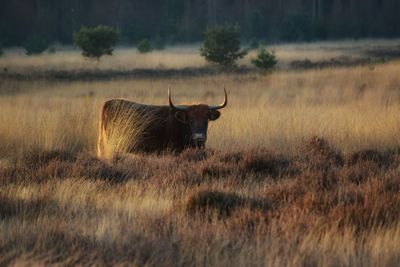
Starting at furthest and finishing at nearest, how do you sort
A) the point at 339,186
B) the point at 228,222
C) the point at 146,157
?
1. the point at 146,157
2. the point at 339,186
3. the point at 228,222

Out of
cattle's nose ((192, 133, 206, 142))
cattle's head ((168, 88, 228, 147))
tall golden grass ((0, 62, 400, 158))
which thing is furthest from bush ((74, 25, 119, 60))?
cattle's nose ((192, 133, 206, 142))

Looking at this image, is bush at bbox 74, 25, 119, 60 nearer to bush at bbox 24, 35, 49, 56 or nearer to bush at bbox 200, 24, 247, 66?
bush at bbox 200, 24, 247, 66

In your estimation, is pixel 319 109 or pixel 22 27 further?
pixel 22 27

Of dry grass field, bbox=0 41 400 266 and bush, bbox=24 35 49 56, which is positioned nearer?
dry grass field, bbox=0 41 400 266

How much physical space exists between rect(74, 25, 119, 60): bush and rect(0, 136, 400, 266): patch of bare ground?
1158 inches

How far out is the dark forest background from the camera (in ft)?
236

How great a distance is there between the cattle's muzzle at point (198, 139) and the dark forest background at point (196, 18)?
60.7 metres

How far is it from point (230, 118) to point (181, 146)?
314 cm

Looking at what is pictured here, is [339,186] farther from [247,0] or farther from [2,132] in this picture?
[247,0]

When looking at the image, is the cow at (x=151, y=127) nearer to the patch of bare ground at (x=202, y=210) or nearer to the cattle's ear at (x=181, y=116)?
the cattle's ear at (x=181, y=116)

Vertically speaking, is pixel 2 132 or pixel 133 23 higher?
pixel 133 23

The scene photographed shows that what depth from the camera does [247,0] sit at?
8338 centimetres

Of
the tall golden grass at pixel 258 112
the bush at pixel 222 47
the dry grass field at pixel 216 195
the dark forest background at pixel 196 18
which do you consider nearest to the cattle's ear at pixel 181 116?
the dry grass field at pixel 216 195

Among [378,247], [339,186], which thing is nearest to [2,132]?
[339,186]
